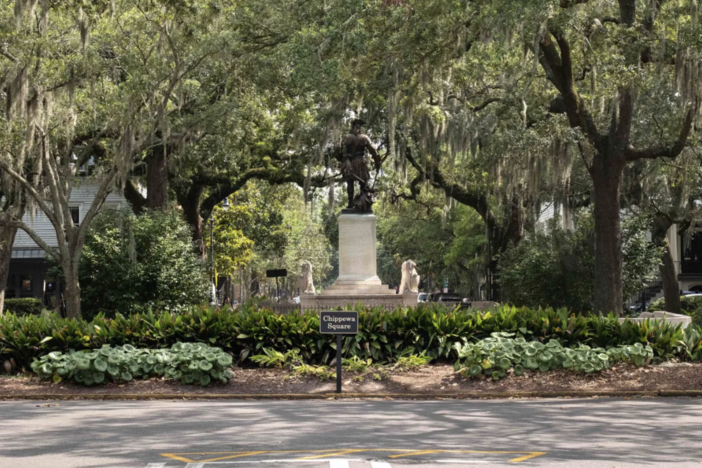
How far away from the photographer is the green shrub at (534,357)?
16.7m

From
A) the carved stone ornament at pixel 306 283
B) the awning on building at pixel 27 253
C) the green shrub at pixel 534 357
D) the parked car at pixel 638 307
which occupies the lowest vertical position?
the green shrub at pixel 534 357

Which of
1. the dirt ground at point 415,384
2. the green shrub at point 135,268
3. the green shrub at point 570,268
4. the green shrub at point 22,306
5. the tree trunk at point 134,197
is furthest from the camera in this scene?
the green shrub at point 22,306

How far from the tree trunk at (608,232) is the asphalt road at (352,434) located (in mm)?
8940

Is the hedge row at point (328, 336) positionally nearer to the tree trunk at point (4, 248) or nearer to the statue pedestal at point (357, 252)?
the statue pedestal at point (357, 252)

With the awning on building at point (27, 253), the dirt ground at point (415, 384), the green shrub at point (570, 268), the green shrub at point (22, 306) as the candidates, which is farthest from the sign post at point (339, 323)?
the awning on building at point (27, 253)

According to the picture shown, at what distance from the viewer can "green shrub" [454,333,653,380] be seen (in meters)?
16.7

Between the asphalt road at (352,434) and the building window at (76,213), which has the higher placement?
the building window at (76,213)

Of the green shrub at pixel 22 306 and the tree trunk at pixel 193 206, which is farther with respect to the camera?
the green shrub at pixel 22 306

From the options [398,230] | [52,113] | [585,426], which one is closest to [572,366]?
[585,426]

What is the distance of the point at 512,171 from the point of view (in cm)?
2791

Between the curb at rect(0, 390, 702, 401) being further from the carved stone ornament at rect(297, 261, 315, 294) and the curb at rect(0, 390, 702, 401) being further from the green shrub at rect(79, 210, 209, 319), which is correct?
the green shrub at rect(79, 210, 209, 319)

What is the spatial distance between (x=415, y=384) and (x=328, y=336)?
2.40m

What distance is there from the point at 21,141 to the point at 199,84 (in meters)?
6.64

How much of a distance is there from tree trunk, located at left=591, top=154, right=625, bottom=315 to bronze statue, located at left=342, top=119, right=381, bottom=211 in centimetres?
630
